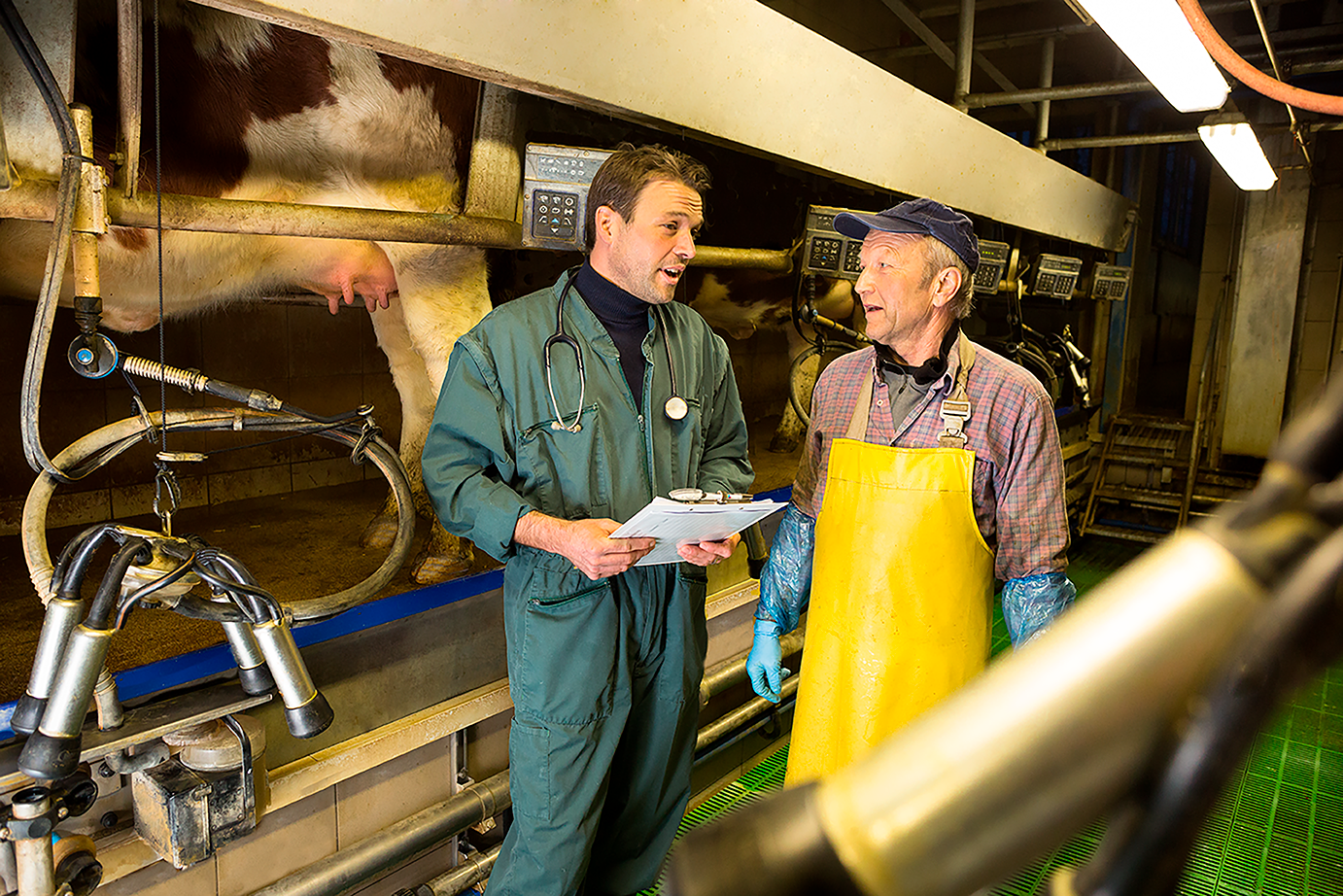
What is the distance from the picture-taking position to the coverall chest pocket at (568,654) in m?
2.00

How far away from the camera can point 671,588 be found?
219 centimetres

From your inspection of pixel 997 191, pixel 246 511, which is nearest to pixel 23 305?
pixel 246 511

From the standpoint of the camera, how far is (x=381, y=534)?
2840 mm

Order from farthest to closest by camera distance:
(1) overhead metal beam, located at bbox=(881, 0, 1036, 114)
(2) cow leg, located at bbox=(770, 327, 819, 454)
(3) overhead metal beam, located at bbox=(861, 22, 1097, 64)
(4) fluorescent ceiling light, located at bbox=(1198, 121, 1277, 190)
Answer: (3) overhead metal beam, located at bbox=(861, 22, 1097, 64) < (2) cow leg, located at bbox=(770, 327, 819, 454) < (1) overhead metal beam, located at bbox=(881, 0, 1036, 114) < (4) fluorescent ceiling light, located at bbox=(1198, 121, 1277, 190)

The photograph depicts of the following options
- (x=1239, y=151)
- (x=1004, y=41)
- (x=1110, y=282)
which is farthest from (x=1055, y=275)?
(x=1004, y=41)

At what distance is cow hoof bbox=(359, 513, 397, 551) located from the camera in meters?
2.83

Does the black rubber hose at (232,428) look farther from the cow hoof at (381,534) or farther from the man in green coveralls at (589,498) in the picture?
the cow hoof at (381,534)

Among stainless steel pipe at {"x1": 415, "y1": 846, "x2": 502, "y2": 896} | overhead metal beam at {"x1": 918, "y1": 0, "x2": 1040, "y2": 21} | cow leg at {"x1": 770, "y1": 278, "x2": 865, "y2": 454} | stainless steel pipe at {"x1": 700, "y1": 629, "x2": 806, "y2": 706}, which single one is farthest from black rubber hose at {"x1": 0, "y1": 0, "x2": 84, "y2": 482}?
overhead metal beam at {"x1": 918, "y1": 0, "x2": 1040, "y2": 21}

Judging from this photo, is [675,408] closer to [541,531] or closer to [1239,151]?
[541,531]

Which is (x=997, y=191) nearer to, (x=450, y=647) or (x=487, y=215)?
(x=487, y=215)

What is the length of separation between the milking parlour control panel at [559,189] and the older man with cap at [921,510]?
75 cm

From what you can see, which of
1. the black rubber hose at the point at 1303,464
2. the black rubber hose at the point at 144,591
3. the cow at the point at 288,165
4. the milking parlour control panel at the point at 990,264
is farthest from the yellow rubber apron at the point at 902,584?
the milking parlour control panel at the point at 990,264

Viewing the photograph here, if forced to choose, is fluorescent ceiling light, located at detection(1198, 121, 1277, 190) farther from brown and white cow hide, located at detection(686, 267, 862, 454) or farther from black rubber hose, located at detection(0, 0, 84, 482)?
black rubber hose, located at detection(0, 0, 84, 482)

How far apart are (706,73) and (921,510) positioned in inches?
54.9
